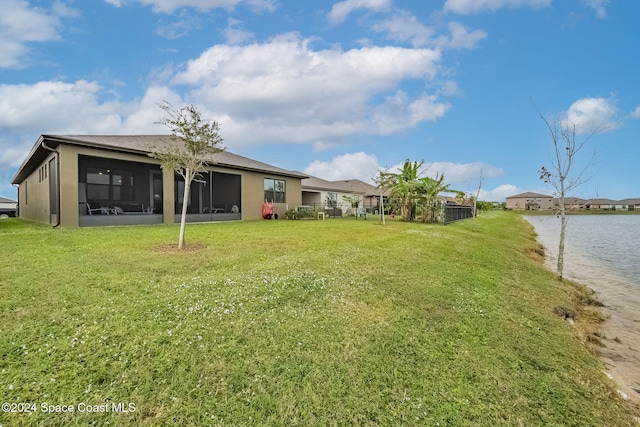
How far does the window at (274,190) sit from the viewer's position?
20734 mm

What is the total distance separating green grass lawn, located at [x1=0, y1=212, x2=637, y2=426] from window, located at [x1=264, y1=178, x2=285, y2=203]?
14.3 m

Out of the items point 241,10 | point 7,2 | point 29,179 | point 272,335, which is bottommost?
point 272,335

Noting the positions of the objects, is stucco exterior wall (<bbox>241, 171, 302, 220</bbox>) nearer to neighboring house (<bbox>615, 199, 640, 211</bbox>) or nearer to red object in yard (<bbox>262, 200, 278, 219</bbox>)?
red object in yard (<bbox>262, 200, 278, 219</bbox>)

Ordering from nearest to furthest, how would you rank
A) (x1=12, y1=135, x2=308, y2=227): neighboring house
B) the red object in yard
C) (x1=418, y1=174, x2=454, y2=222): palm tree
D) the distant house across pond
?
(x1=12, y1=135, x2=308, y2=227): neighboring house
the red object in yard
(x1=418, y1=174, x2=454, y2=222): palm tree
the distant house across pond

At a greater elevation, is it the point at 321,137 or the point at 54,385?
the point at 321,137

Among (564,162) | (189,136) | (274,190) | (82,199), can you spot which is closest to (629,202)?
(274,190)

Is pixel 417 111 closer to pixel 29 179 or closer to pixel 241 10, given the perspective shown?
pixel 241 10

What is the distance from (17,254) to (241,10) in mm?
12328

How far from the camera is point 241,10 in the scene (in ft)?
43.9

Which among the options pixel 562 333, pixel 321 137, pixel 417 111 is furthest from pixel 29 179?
pixel 562 333

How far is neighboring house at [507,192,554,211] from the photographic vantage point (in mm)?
92762

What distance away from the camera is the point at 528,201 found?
10206 centimetres

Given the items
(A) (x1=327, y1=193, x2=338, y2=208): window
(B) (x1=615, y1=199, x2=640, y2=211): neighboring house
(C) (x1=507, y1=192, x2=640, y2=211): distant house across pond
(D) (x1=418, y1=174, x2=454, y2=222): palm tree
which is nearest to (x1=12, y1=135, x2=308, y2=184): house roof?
(D) (x1=418, y1=174, x2=454, y2=222): palm tree

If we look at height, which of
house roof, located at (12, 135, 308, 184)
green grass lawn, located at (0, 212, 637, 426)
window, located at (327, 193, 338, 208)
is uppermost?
house roof, located at (12, 135, 308, 184)
